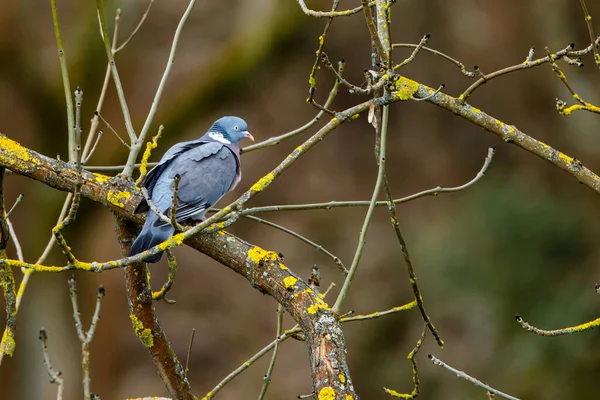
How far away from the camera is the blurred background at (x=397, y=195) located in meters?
5.77

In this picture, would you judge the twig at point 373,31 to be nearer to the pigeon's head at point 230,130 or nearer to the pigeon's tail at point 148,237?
the pigeon's tail at point 148,237

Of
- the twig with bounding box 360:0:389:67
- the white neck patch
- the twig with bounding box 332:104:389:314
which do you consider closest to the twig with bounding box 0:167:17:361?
the twig with bounding box 332:104:389:314

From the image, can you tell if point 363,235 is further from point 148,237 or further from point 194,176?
point 194,176

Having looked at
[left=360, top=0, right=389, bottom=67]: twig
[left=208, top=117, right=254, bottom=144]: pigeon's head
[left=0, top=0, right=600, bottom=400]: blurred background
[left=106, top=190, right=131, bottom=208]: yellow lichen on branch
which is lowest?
[left=106, top=190, right=131, bottom=208]: yellow lichen on branch

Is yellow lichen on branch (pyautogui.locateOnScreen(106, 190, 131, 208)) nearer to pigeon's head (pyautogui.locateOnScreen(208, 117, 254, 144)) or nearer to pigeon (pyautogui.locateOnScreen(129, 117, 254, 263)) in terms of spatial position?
pigeon (pyautogui.locateOnScreen(129, 117, 254, 263))

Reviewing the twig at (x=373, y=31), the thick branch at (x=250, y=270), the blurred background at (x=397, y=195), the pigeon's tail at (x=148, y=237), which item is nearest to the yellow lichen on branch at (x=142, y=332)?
the thick branch at (x=250, y=270)

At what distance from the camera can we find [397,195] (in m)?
8.87

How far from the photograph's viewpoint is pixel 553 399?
5133 millimetres

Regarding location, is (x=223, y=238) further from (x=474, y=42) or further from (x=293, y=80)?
(x=293, y=80)

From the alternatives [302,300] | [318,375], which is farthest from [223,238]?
[318,375]

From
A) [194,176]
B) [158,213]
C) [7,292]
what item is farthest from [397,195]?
[158,213]

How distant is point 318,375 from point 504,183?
463 cm

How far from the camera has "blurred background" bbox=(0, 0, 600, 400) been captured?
→ 5.77 m

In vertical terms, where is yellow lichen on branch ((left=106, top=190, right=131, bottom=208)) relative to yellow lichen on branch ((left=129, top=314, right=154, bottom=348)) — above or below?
above
